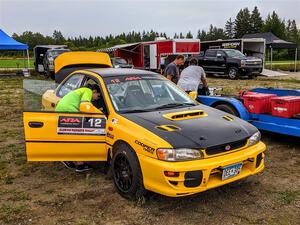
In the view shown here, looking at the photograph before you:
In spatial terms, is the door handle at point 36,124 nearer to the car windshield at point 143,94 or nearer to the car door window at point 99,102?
the car door window at point 99,102

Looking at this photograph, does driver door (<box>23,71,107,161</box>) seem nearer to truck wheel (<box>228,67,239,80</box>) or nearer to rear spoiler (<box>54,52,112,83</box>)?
rear spoiler (<box>54,52,112,83</box>)

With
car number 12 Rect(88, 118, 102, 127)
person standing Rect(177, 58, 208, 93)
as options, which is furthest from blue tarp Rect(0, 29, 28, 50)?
car number 12 Rect(88, 118, 102, 127)

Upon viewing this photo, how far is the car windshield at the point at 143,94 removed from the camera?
4578 millimetres

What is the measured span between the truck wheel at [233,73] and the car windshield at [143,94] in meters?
15.7

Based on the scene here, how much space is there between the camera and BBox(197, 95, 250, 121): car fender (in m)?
6.48

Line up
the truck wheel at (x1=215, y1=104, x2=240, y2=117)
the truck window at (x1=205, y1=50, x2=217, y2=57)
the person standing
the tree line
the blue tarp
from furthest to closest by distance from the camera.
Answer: the tree line, the blue tarp, the truck window at (x1=205, y1=50, x2=217, y2=57), the person standing, the truck wheel at (x1=215, y1=104, x2=240, y2=117)

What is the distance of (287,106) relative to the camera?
5.85 metres

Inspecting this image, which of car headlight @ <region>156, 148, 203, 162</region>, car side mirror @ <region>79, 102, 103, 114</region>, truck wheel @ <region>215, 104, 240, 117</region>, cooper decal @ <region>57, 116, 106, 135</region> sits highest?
car side mirror @ <region>79, 102, 103, 114</region>

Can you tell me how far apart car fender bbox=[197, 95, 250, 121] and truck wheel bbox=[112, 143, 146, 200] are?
3.12 m

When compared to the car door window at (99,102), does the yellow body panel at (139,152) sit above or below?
below

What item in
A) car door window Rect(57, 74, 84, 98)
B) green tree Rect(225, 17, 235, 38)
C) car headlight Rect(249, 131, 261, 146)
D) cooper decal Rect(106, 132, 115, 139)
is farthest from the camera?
green tree Rect(225, 17, 235, 38)

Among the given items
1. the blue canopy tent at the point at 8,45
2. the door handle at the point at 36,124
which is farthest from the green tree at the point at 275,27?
the door handle at the point at 36,124

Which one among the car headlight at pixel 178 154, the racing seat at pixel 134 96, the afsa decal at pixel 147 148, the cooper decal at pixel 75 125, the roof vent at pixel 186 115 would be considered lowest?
the car headlight at pixel 178 154

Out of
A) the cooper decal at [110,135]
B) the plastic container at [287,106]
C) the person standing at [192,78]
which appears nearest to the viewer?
the cooper decal at [110,135]
